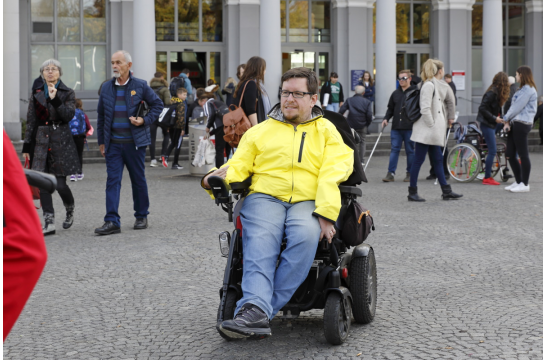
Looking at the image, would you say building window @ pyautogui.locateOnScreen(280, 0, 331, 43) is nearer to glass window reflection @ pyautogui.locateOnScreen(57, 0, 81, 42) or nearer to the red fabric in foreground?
glass window reflection @ pyautogui.locateOnScreen(57, 0, 81, 42)

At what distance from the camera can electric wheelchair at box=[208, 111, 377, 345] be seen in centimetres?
383

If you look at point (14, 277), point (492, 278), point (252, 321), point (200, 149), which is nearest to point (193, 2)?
point (200, 149)

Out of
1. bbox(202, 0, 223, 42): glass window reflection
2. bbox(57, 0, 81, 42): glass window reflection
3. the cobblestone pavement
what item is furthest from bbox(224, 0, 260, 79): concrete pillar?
the cobblestone pavement

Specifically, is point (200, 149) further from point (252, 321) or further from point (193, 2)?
point (193, 2)

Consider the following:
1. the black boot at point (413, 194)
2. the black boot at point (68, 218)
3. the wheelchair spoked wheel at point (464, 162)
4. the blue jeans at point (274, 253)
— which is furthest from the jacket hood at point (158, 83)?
the blue jeans at point (274, 253)

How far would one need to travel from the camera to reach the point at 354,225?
411 cm

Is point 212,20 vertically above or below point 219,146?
above

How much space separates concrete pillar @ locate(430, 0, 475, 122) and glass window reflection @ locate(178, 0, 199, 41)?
795 cm

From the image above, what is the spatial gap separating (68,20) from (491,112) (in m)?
14.7

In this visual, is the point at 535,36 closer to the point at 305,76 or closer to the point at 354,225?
the point at 305,76

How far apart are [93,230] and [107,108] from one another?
4.05 ft

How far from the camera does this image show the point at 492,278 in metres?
5.49

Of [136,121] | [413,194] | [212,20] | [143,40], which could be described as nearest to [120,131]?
[136,121]

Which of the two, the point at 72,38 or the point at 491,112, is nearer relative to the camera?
the point at 491,112
